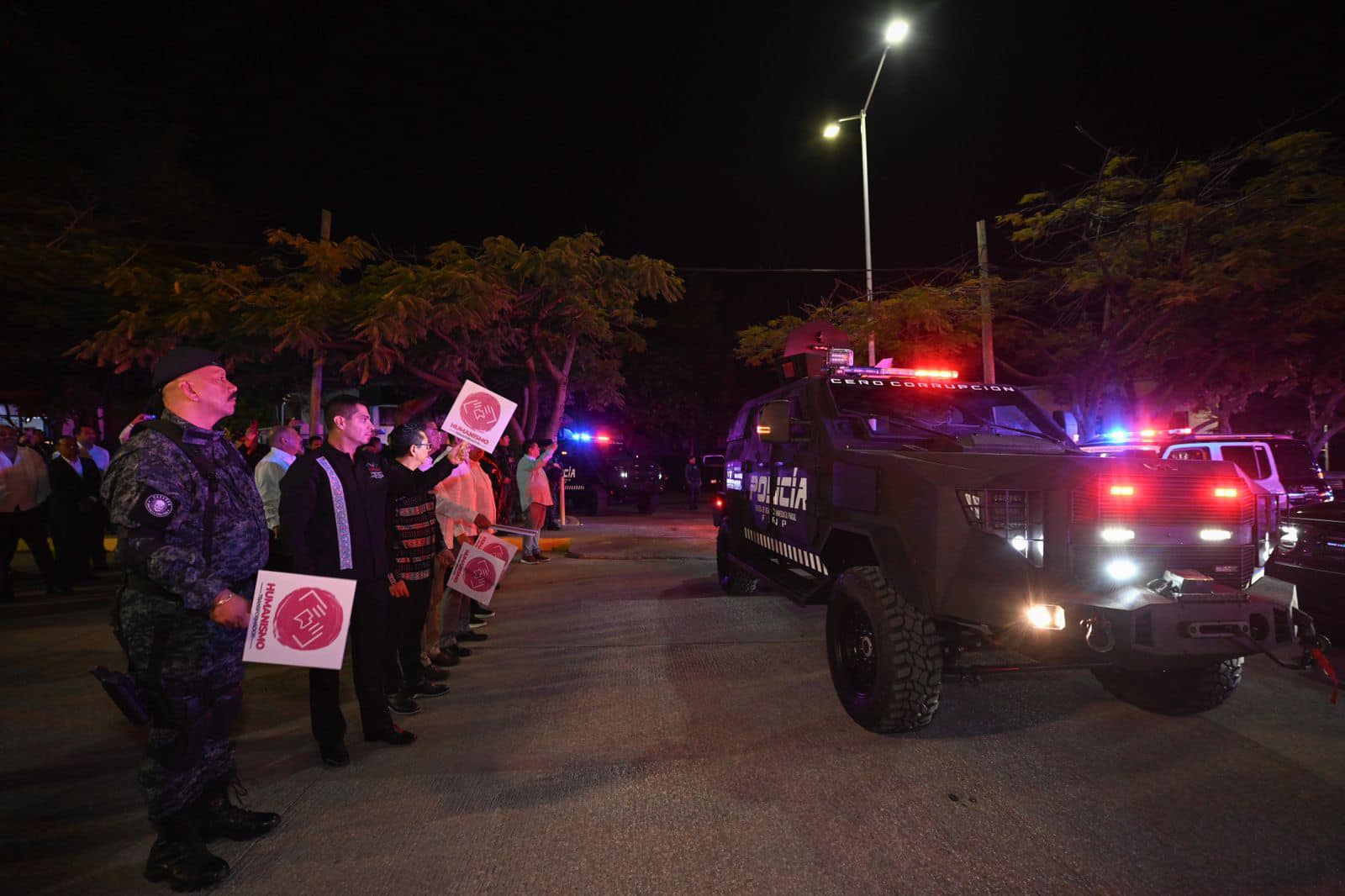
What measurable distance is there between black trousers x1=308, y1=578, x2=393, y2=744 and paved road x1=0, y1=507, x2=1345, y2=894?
0.65 ft

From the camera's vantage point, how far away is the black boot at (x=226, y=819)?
10.8 ft

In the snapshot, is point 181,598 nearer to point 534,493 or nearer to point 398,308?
point 534,493

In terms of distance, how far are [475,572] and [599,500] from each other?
15321 millimetres

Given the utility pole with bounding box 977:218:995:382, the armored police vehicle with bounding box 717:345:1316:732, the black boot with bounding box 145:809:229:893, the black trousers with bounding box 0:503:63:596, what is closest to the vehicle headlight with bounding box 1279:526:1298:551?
the armored police vehicle with bounding box 717:345:1316:732

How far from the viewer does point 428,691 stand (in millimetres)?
5332

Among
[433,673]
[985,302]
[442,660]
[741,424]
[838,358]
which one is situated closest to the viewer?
[433,673]

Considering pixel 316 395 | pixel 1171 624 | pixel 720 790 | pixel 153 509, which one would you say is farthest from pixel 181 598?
pixel 316 395

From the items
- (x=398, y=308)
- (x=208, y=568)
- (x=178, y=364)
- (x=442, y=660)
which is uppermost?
(x=398, y=308)

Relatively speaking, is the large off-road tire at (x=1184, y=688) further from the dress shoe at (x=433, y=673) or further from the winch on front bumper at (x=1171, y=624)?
the dress shoe at (x=433, y=673)

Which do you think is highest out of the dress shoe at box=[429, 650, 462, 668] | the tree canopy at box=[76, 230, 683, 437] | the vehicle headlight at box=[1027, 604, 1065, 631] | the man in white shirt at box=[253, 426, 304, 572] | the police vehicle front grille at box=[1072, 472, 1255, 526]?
the tree canopy at box=[76, 230, 683, 437]

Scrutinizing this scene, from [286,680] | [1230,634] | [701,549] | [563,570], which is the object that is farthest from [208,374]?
[701,549]

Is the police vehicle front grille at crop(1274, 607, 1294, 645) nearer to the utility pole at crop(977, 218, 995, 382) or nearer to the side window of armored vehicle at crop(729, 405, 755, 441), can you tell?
the side window of armored vehicle at crop(729, 405, 755, 441)

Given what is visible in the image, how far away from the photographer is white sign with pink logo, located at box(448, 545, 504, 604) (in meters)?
6.05

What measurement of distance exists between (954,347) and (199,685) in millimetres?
A: 16915
